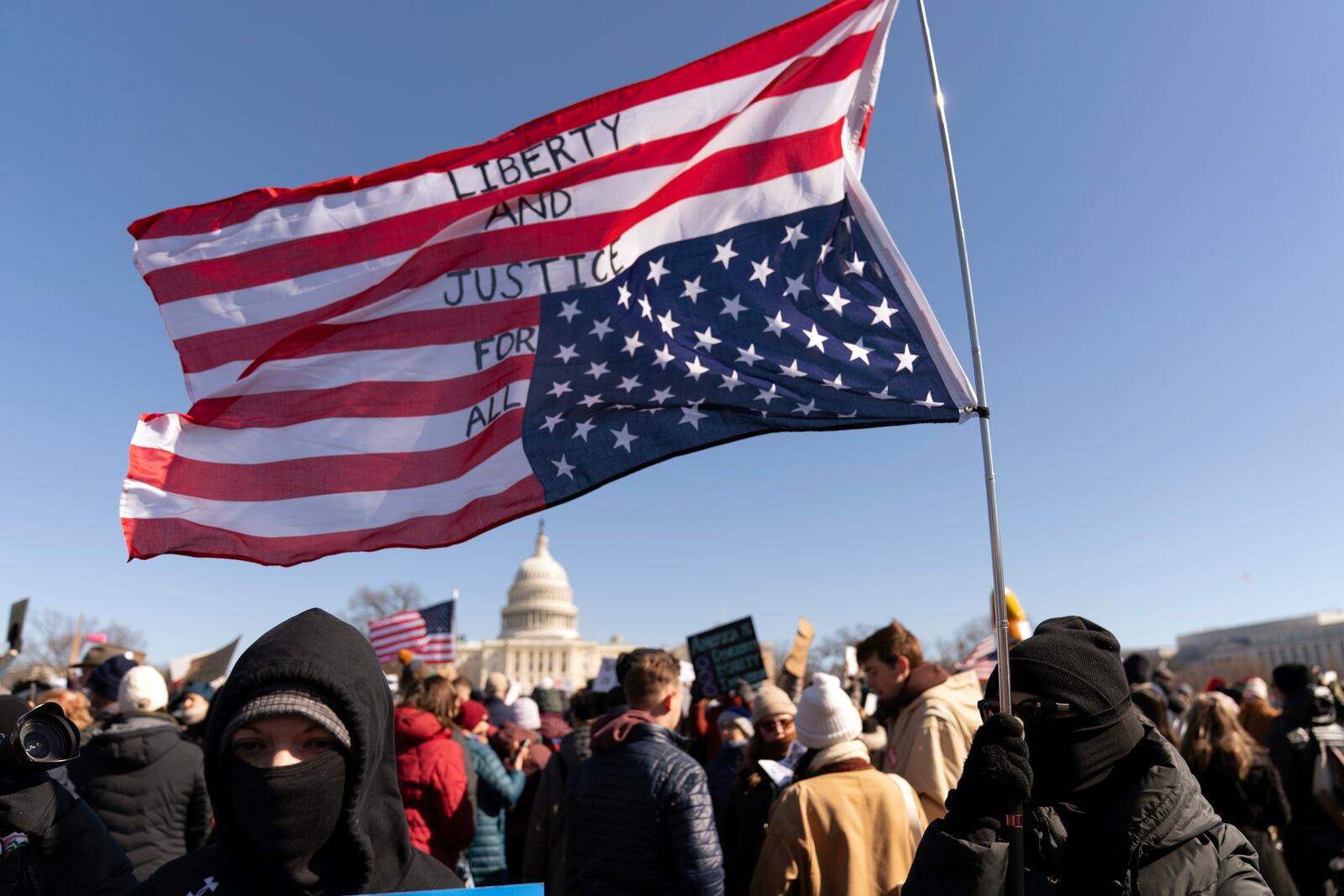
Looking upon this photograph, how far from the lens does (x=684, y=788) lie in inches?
154

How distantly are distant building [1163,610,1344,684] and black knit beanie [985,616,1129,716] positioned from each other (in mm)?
104327

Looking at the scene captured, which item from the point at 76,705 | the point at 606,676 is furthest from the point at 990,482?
the point at 606,676

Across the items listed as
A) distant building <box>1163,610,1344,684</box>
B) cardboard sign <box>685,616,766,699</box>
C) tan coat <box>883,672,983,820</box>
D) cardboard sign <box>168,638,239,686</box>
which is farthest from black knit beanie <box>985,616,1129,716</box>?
distant building <box>1163,610,1344,684</box>

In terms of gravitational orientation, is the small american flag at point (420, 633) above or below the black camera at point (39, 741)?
below

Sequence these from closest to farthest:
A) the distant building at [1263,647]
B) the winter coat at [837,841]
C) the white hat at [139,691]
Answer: the winter coat at [837,841], the white hat at [139,691], the distant building at [1263,647]

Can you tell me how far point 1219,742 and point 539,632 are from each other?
11066 cm

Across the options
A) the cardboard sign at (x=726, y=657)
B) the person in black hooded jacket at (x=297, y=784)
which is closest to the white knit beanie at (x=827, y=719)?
the person in black hooded jacket at (x=297, y=784)

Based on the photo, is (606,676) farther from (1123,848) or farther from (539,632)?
(539,632)

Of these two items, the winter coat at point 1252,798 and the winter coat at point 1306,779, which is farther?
the winter coat at point 1306,779

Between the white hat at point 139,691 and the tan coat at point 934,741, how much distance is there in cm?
410

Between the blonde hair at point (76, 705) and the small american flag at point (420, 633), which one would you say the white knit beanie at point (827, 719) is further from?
the small american flag at point (420, 633)

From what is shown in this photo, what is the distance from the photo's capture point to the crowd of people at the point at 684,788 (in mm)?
2027

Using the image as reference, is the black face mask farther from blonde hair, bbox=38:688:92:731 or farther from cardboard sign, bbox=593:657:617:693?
cardboard sign, bbox=593:657:617:693

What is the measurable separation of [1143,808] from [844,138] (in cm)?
294
